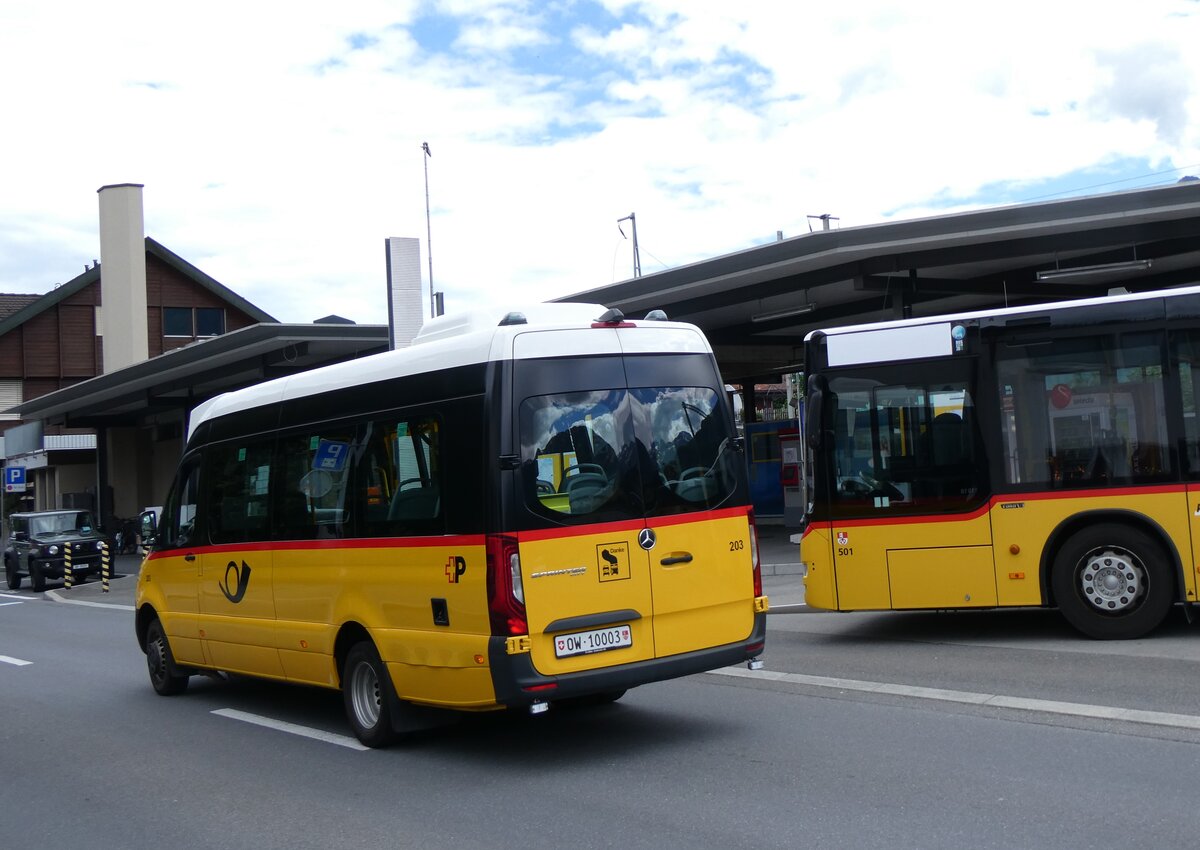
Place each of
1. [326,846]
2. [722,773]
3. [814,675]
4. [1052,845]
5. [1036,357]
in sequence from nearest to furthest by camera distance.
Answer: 1. [1052,845]
2. [326,846]
3. [722,773]
4. [814,675]
5. [1036,357]

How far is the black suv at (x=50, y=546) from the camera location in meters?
30.6

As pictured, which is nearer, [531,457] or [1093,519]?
[531,457]

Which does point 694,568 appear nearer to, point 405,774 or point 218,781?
point 405,774

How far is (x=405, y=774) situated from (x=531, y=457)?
2192 mm

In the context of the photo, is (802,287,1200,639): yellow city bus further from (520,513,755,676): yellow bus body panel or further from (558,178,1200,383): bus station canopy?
(558,178,1200,383): bus station canopy

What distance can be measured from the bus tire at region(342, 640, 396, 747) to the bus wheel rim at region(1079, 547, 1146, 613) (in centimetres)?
639

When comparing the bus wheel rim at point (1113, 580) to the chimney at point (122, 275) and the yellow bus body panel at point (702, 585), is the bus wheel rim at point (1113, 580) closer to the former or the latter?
the yellow bus body panel at point (702, 585)

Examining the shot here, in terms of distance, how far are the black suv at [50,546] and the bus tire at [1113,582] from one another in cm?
2583

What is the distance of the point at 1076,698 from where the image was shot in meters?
8.36

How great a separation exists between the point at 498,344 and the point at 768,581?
38.8ft

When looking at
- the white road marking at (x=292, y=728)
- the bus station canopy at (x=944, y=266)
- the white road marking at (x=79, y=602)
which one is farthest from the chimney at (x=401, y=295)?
the white road marking at (x=292, y=728)

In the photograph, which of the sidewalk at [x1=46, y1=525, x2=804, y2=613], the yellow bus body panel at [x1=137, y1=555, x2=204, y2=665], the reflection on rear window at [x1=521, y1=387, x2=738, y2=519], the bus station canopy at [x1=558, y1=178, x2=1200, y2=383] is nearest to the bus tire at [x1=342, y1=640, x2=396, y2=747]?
the reflection on rear window at [x1=521, y1=387, x2=738, y2=519]

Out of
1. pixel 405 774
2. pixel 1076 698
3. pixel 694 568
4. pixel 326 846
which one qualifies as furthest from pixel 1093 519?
pixel 326 846

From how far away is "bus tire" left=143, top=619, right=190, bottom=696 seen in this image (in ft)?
37.0
